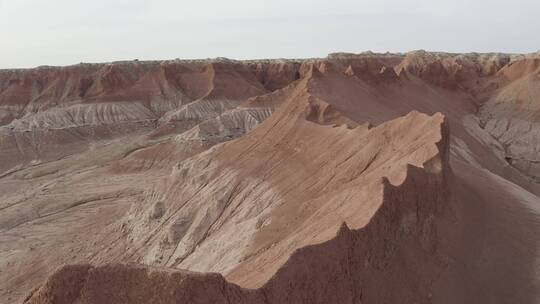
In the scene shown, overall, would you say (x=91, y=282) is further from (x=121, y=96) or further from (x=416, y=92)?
(x=121, y=96)

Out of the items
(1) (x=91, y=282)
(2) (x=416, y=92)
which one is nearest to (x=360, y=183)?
(1) (x=91, y=282)

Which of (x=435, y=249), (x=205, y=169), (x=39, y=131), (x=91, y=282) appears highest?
(x=91, y=282)

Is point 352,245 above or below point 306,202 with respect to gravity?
above

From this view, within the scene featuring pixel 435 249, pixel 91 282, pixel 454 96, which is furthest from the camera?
pixel 454 96

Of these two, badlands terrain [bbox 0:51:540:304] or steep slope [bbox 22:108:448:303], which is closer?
steep slope [bbox 22:108:448:303]

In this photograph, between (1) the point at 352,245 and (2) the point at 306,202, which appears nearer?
(1) the point at 352,245

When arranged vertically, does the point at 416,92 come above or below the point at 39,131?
above

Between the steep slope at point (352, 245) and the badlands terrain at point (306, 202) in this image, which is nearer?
the steep slope at point (352, 245)

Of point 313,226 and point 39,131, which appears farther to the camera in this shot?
point 39,131
